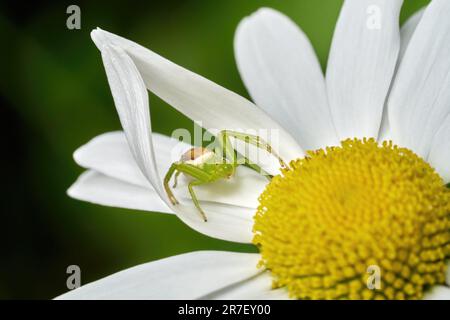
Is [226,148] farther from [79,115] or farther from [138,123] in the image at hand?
[79,115]

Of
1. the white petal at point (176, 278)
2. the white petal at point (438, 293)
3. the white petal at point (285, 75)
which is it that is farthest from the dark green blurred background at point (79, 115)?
the white petal at point (438, 293)

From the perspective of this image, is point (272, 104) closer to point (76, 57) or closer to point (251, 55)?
point (251, 55)

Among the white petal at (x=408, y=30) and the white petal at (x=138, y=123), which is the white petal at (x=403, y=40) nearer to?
the white petal at (x=408, y=30)

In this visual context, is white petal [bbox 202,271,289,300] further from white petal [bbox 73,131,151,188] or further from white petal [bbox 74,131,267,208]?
white petal [bbox 73,131,151,188]

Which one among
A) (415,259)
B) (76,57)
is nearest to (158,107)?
(76,57)

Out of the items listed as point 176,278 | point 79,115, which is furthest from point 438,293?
point 79,115

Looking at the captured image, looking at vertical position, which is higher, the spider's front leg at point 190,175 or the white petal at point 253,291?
the spider's front leg at point 190,175
